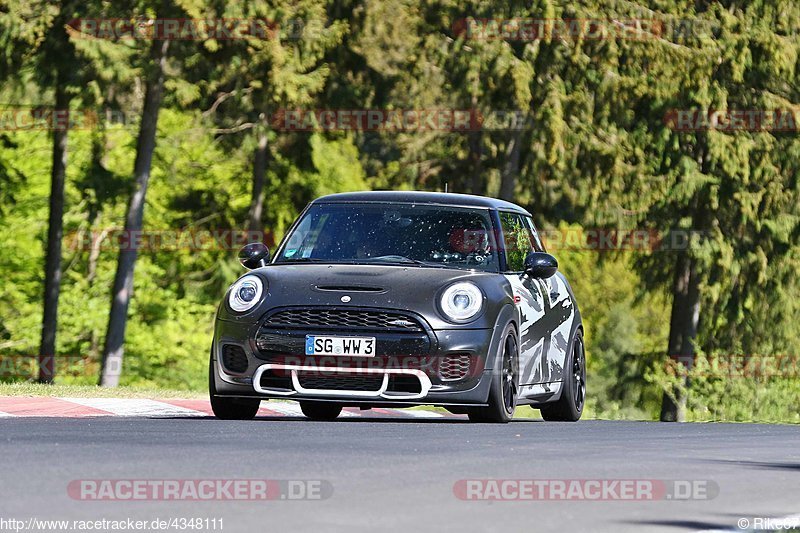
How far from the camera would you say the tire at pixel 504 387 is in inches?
490

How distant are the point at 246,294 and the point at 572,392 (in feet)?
12.2

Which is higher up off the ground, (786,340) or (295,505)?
(295,505)

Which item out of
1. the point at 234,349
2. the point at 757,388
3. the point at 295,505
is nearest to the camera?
the point at 295,505

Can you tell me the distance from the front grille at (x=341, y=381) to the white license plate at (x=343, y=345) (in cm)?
16

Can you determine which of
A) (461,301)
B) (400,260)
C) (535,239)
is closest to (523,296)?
(400,260)

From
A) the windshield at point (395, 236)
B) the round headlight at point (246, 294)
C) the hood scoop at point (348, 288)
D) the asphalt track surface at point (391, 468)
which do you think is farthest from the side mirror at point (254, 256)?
the asphalt track surface at point (391, 468)

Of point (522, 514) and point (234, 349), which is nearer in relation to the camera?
point (522, 514)

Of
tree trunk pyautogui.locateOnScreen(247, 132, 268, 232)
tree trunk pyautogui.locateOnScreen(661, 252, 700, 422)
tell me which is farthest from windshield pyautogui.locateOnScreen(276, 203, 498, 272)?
tree trunk pyautogui.locateOnScreen(247, 132, 268, 232)

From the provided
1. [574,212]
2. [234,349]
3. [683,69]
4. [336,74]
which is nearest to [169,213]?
[336,74]

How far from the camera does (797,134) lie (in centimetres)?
3750

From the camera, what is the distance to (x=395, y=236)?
13.3m

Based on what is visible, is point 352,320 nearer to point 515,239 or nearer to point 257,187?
point 515,239

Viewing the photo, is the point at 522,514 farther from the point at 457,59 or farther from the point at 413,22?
the point at 413,22

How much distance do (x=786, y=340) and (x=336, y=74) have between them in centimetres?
1205
